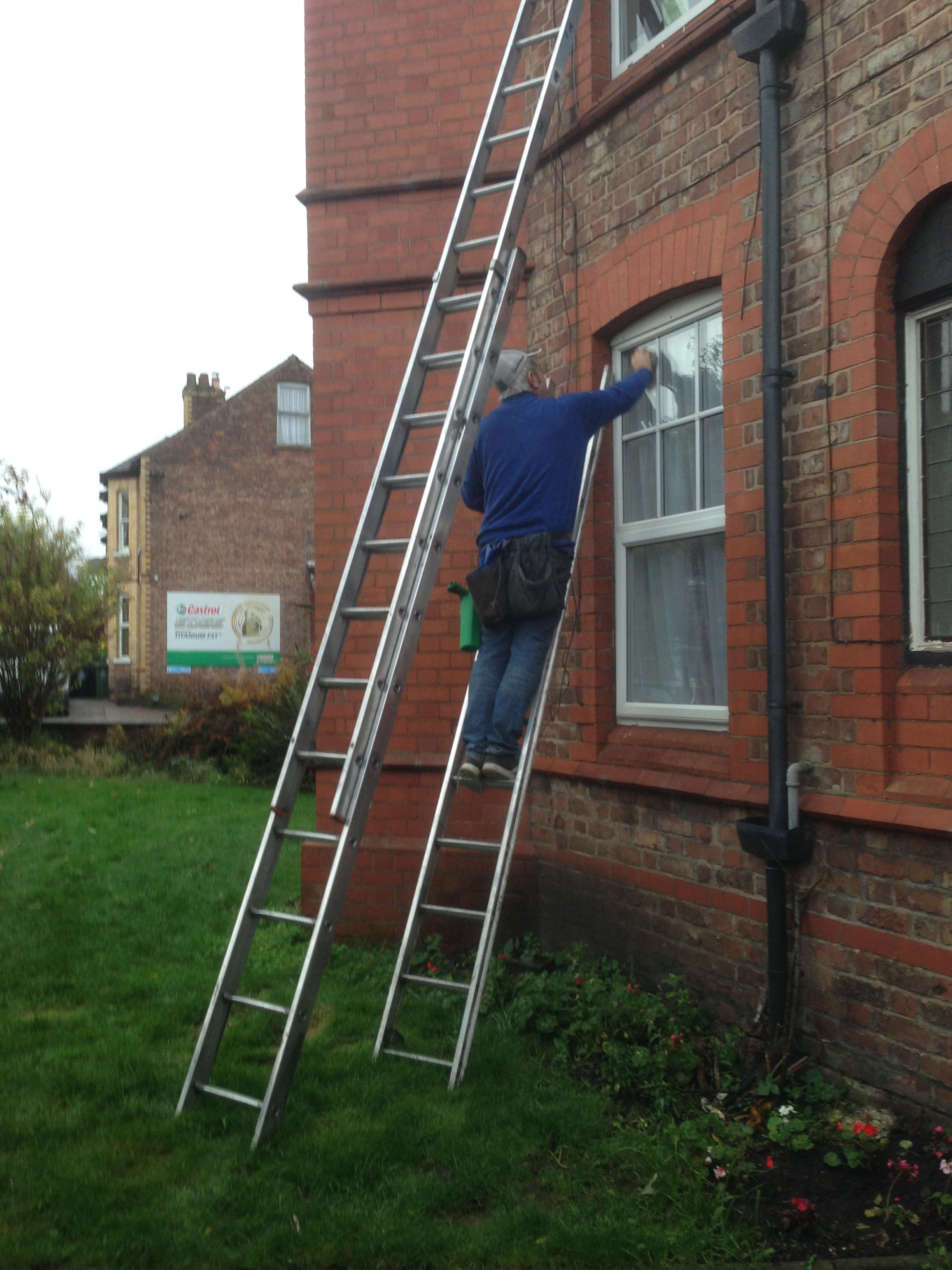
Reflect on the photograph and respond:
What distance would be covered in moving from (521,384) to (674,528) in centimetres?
103

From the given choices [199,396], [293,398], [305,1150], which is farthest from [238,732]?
[199,396]

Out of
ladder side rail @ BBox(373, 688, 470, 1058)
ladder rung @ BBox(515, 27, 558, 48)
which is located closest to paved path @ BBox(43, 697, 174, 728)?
ladder side rail @ BBox(373, 688, 470, 1058)

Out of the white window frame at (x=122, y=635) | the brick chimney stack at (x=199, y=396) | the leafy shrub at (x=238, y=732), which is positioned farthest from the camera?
the brick chimney stack at (x=199, y=396)

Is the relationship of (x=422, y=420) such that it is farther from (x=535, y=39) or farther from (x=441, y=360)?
(x=535, y=39)

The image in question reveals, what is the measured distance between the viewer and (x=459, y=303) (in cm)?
477

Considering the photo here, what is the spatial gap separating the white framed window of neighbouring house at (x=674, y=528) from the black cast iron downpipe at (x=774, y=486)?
1.97ft

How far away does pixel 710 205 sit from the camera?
484cm

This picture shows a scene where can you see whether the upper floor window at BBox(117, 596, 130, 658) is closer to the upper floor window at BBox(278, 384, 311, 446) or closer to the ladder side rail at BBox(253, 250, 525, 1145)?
the upper floor window at BBox(278, 384, 311, 446)

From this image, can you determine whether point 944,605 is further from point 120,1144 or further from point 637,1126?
point 120,1144

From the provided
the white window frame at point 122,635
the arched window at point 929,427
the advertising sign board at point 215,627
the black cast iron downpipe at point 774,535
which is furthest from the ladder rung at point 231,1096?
the white window frame at point 122,635

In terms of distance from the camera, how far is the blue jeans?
450 cm

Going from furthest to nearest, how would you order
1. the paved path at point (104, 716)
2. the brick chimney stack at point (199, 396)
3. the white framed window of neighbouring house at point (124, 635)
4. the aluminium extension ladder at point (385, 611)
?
the brick chimney stack at point (199, 396)
the white framed window of neighbouring house at point (124, 635)
the paved path at point (104, 716)
the aluminium extension ladder at point (385, 611)

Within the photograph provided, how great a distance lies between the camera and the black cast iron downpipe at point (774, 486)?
4215 mm

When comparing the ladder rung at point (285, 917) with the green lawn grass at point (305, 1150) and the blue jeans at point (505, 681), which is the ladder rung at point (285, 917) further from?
the blue jeans at point (505, 681)
